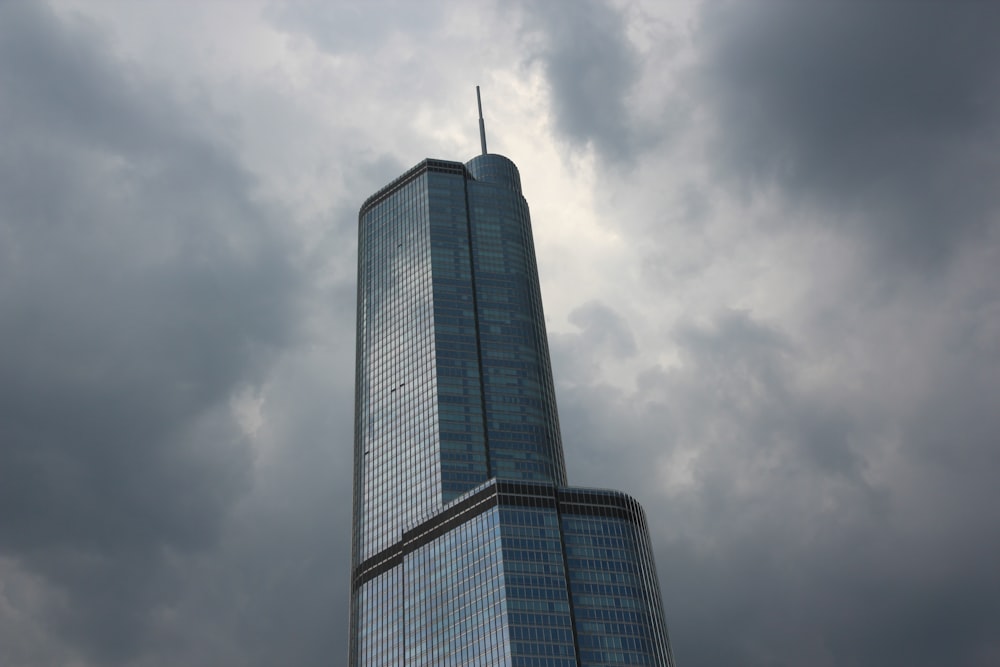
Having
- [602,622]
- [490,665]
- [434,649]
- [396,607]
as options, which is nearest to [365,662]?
[396,607]

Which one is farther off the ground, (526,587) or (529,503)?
(529,503)

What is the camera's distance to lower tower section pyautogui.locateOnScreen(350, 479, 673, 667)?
16788 centimetres

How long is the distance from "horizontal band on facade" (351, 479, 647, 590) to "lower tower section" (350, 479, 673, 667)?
0.22 m

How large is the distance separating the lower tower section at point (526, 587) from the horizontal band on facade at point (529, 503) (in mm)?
218

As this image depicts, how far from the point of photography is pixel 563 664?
16388 centimetres

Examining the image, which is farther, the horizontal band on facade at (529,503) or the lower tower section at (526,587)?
the horizontal band on facade at (529,503)

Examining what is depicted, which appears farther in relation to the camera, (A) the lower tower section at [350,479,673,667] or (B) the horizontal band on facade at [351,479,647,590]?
(B) the horizontal band on facade at [351,479,647,590]

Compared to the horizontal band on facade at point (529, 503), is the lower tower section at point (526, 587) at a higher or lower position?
lower

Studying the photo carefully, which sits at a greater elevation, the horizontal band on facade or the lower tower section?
the horizontal band on facade

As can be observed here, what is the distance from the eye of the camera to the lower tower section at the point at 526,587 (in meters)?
168

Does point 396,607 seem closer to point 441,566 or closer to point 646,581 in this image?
point 441,566

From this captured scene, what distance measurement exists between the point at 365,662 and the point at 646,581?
61584mm

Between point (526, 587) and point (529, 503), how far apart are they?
1807cm

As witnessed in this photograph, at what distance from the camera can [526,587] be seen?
172m
